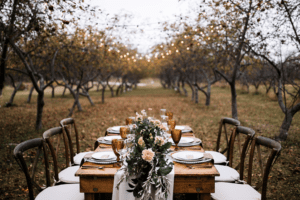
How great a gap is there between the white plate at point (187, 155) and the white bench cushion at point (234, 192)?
0.43 metres

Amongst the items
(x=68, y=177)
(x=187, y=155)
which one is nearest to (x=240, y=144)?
(x=187, y=155)

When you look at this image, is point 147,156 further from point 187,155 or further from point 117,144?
point 187,155

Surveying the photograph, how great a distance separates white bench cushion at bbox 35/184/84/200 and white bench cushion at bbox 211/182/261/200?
56.3 inches

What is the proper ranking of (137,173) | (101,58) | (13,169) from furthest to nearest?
(101,58) < (13,169) < (137,173)

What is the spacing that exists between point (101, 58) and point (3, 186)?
8.37 meters

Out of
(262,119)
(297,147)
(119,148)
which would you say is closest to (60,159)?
(119,148)

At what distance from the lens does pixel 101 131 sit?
7211 mm

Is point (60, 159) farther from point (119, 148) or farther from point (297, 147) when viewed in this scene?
point (297, 147)

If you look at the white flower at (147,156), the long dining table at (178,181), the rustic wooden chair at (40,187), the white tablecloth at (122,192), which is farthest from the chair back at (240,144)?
the rustic wooden chair at (40,187)

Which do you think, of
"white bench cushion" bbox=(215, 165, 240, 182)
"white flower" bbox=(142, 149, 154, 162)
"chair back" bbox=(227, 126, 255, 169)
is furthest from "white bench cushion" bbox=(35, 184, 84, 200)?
"chair back" bbox=(227, 126, 255, 169)

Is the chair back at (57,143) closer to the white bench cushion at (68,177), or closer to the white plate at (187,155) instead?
the white bench cushion at (68,177)

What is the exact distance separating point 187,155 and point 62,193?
4.58 ft

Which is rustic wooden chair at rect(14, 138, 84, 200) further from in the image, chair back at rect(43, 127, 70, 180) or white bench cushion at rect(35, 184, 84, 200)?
chair back at rect(43, 127, 70, 180)

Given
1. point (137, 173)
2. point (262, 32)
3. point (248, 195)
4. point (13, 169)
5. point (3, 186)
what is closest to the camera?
point (137, 173)
